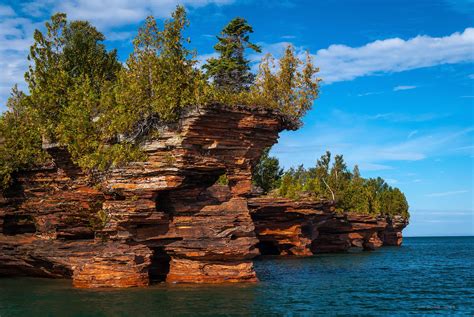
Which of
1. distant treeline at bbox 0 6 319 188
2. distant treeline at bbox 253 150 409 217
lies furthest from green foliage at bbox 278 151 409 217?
distant treeline at bbox 0 6 319 188

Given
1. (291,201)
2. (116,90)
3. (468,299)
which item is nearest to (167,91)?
(116,90)

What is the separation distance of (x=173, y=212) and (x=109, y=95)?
9.09 metres

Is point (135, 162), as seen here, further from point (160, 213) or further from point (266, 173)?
Result: point (266, 173)

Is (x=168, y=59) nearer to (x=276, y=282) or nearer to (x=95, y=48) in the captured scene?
(x=95, y=48)

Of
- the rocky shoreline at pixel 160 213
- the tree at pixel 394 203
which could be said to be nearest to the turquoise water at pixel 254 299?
the rocky shoreline at pixel 160 213

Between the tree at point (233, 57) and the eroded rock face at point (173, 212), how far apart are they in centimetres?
2694

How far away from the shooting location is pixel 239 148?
28438mm

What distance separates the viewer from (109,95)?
98.0ft

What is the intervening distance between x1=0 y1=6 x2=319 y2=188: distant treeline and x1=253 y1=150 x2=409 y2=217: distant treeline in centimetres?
1948

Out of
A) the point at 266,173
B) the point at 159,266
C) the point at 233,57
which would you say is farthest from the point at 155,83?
the point at 266,173

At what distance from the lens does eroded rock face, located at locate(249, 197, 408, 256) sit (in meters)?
49.3

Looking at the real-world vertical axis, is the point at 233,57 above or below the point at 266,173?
above

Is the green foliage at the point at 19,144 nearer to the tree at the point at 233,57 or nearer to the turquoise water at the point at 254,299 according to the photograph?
the turquoise water at the point at 254,299

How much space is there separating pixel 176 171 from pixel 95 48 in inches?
630
